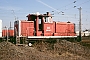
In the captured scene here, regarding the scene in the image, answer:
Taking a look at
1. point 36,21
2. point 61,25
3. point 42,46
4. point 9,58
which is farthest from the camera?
point 61,25

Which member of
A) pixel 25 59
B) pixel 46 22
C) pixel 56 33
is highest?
pixel 46 22

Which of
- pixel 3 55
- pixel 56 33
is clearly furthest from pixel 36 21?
pixel 3 55

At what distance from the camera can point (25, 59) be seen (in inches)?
410

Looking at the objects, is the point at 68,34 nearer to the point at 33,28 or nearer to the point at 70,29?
the point at 70,29

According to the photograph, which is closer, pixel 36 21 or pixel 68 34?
pixel 36 21

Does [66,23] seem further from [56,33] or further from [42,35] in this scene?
[42,35]

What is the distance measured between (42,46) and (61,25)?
509 centimetres

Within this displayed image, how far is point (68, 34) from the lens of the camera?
840 inches

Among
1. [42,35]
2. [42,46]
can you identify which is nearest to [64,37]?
[42,35]

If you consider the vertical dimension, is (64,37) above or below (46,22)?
below

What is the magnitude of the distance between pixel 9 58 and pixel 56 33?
35.7ft

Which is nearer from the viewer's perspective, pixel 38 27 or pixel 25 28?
pixel 25 28

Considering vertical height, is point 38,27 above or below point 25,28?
above

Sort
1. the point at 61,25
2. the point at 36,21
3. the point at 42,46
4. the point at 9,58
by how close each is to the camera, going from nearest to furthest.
A: the point at 9,58, the point at 42,46, the point at 36,21, the point at 61,25
